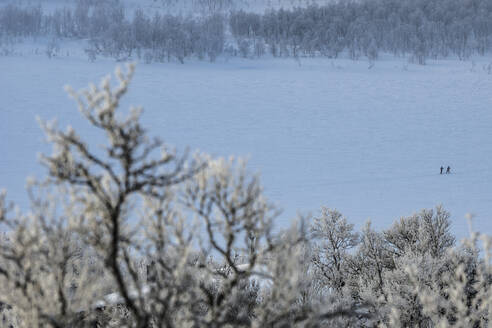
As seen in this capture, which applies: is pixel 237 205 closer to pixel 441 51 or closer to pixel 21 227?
pixel 21 227

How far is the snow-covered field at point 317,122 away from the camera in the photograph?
35.8m

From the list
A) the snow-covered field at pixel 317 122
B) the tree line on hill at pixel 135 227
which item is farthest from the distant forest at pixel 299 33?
the tree line on hill at pixel 135 227

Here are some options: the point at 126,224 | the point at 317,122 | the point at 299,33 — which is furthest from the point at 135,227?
the point at 299,33

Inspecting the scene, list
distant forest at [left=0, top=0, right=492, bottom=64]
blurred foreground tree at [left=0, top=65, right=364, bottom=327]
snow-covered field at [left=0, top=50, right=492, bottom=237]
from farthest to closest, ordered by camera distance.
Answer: distant forest at [left=0, top=0, right=492, bottom=64]
snow-covered field at [left=0, top=50, right=492, bottom=237]
blurred foreground tree at [left=0, top=65, right=364, bottom=327]

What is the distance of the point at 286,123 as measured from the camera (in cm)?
5909

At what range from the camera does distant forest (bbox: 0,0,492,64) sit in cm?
10438

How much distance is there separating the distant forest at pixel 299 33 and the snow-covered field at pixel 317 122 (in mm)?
8351

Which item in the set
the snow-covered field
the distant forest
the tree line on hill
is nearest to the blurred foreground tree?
the tree line on hill

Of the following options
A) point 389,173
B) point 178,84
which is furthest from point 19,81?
point 389,173

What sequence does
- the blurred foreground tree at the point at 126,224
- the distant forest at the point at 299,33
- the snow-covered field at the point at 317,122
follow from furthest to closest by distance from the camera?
the distant forest at the point at 299,33, the snow-covered field at the point at 317,122, the blurred foreground tree at the point at 126,224

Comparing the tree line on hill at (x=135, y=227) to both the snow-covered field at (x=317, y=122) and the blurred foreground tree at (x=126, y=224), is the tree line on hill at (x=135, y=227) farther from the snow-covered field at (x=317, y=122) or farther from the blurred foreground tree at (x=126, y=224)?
the snow-covered field at (x=317, y=122)

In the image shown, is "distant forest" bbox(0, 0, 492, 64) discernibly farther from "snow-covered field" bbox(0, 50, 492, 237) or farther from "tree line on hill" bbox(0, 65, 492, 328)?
"tree line on hill" bbox(0, 65, 492, 328)

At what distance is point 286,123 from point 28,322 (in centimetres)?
5601

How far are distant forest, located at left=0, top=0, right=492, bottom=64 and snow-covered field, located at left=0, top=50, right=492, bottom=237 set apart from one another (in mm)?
8351
